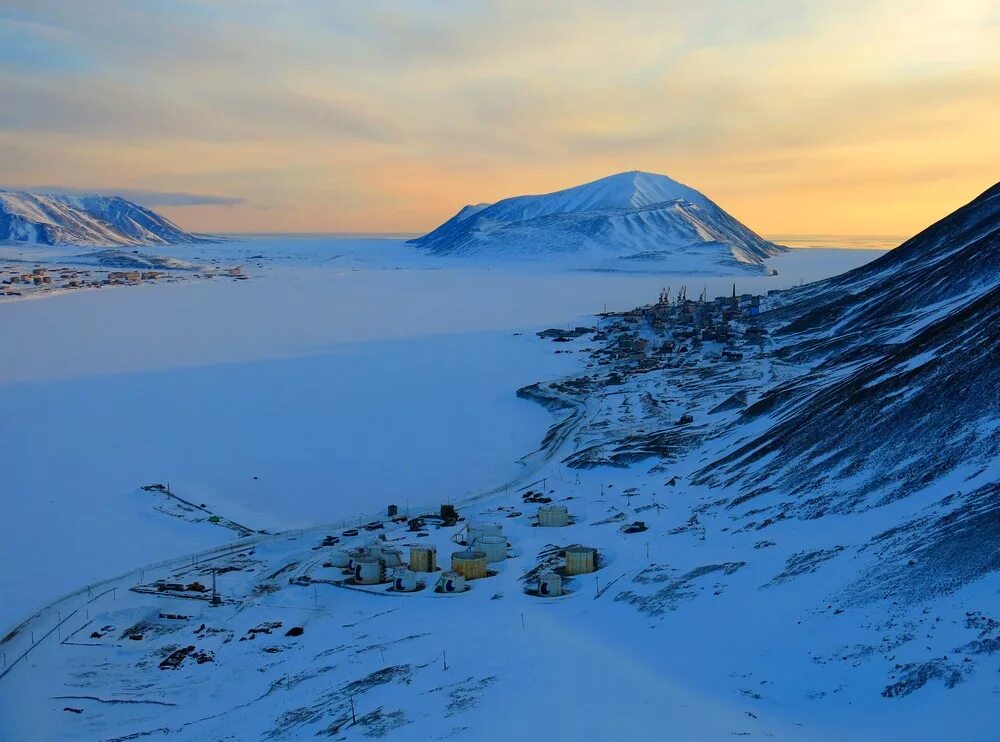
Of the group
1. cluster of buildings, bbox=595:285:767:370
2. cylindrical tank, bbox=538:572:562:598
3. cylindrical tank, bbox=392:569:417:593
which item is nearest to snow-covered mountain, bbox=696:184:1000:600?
cylindrical tank, bbox=538:572:562:598

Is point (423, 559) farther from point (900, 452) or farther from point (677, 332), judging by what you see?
point (677, 332)

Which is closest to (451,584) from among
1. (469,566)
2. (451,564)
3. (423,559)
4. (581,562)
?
(469,566)

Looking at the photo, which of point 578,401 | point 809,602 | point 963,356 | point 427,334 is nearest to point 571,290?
point 427,334

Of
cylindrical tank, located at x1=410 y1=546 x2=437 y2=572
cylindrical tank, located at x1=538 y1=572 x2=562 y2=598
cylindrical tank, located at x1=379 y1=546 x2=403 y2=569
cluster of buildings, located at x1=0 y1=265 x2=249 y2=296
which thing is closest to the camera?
cylindrical tank, located at x1=538 y1=572 x2=562 y2=598

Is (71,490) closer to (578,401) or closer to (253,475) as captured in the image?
(253,475)

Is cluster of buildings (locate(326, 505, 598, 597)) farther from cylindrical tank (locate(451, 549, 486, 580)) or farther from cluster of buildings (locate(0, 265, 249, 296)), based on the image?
cluster of buildings (locate(0, 265, 249, 296))

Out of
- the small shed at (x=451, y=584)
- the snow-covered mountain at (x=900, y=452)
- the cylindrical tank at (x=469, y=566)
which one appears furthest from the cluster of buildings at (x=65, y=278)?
the snow-covered mountain at (x=900, y=452)

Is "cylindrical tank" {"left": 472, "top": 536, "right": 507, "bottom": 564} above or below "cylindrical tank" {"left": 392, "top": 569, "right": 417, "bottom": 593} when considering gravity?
above
